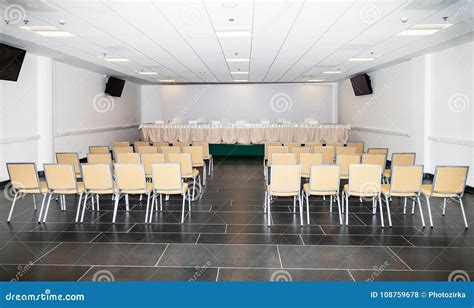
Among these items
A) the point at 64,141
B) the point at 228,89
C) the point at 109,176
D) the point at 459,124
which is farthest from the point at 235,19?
the point at 228,89

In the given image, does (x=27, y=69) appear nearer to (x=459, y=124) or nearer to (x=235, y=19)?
(x=235, y=19)

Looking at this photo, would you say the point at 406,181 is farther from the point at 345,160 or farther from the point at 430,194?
the point at 345,160

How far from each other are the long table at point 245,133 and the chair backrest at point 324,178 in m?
8.09

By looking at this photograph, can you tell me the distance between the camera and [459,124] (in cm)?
791

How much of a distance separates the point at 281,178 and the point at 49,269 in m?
3.26

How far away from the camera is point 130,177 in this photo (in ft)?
17.8

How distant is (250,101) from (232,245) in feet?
45.8

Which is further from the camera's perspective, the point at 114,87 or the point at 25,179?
the point at 114,87

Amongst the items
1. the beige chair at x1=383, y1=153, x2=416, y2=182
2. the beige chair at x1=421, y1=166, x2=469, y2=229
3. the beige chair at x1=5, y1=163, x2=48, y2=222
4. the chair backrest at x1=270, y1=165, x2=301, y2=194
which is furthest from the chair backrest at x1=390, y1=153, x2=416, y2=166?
the beige chair at x1=5, y1=163, x2=48, y2=222

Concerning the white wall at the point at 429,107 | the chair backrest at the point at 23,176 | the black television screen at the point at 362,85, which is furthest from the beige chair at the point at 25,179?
the black television screen at the point at 362,85

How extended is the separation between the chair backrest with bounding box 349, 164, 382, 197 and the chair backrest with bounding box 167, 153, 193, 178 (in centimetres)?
317

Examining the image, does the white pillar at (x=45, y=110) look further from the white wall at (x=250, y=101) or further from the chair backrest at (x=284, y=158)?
the white wall at (x=250, y=101)

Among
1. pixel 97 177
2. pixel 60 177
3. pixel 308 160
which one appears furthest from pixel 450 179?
pixel 60 177

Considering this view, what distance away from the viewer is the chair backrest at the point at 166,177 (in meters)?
5.39
